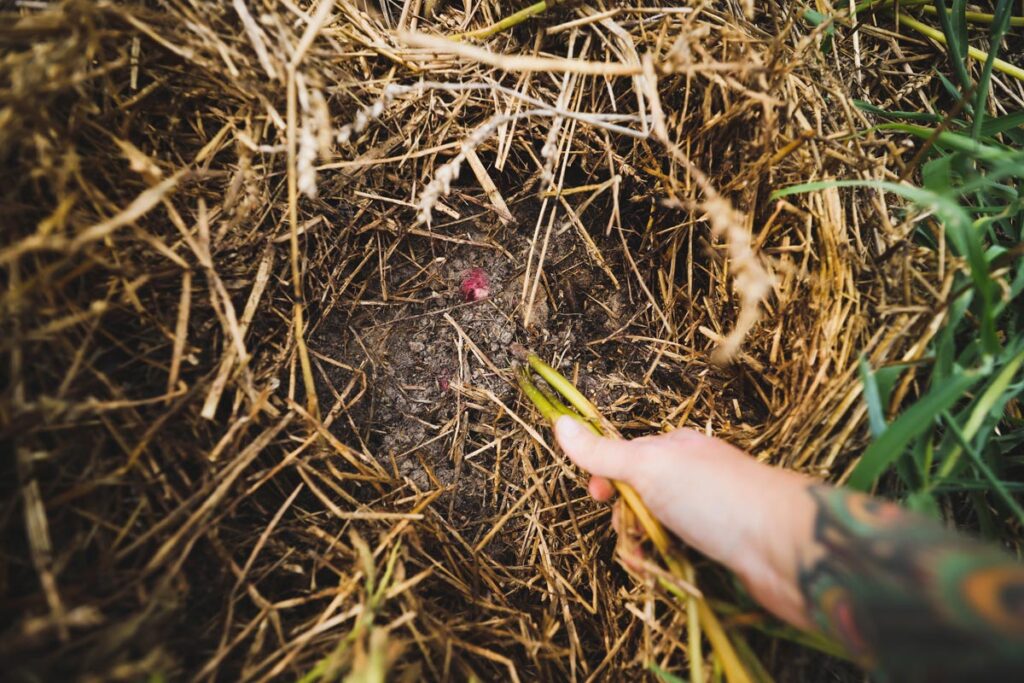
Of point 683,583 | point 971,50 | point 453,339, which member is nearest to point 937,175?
point 971,50

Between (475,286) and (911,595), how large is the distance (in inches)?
38.5

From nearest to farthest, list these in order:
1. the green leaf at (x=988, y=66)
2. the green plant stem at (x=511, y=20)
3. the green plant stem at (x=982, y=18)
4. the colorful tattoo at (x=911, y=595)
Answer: the colorful tattoo at (x=911, y=595)
the green leaf at (x=988, y=66)
the green plant stem at (x=511, y=20)
the green plant stem at (x=982, y=18)

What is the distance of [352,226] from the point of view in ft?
4.06

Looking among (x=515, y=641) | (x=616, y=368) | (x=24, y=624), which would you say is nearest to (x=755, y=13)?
(x=616, y=368)

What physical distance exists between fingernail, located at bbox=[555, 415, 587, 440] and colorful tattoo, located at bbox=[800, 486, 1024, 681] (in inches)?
17.2

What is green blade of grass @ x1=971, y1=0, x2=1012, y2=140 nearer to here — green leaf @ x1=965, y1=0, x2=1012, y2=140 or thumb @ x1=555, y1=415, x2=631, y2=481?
green leaf @ x1=965, y1=0, x2=1012, y2=140

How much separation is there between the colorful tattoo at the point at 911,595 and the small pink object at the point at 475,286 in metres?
0.82

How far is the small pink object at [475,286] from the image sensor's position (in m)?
1.33

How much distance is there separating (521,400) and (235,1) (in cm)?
96

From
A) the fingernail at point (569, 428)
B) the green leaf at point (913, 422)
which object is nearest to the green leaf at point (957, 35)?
the green leaf at point (913, 422)

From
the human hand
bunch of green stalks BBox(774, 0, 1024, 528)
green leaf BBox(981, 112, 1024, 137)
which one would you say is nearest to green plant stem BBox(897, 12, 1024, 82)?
bunch of green stalks BBox(774, 0, 1024, 528)

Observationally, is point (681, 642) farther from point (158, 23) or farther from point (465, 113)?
point (158, 23)

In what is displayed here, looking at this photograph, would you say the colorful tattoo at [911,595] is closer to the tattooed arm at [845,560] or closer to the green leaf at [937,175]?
the tattooed arm at [845,560]

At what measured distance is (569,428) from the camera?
1.10 meters
